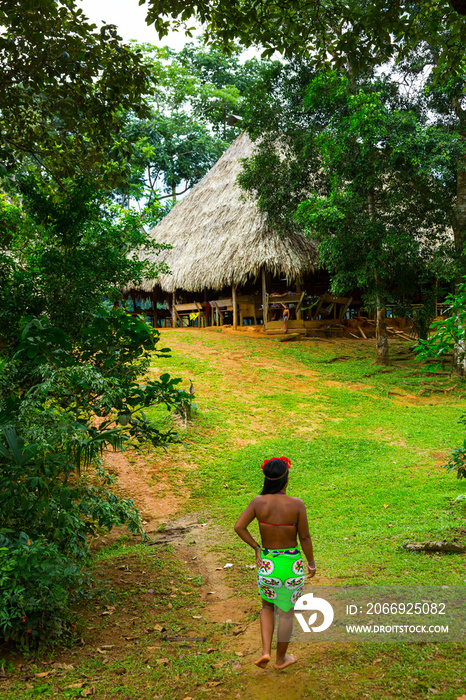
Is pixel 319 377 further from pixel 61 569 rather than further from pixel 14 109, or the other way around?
pixel 61 569

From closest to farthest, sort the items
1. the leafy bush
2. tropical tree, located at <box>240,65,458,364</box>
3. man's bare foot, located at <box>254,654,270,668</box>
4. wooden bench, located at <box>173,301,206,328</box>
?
1. man's bare foot, located at <box>254,654,270,668</box>
2. the leafy bush
3. tropical tree, located at <box>240,65,458,364</box>
4. wooden bench, located at <box>173,301,206,328</box>

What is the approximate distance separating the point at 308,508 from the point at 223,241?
40.7ft

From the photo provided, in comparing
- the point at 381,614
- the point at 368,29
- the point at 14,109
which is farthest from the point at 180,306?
the point at 381,614

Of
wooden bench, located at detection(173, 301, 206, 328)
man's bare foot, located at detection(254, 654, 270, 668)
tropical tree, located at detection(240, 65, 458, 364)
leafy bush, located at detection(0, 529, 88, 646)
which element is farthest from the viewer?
wooden bench, located at detection(173, 301, 206, 328)

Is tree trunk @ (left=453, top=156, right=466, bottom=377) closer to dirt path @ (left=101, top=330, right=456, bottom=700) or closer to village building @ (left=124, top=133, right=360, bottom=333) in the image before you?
dirt path @ (left=101, top=330, right=456, bottom=700)

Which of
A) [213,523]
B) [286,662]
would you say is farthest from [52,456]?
[213,523]

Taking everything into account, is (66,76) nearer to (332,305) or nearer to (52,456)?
(52,456)

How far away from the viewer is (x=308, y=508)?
20.9 feet

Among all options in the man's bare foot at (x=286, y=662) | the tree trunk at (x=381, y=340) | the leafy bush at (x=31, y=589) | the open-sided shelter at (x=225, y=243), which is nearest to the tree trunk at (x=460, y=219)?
the tree trunk at (x=381, y=340)

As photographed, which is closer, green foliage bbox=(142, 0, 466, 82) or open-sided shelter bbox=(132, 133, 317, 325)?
green foliage bbox=(142, 0, 466, 82)

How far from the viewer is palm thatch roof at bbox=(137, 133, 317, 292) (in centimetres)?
1611

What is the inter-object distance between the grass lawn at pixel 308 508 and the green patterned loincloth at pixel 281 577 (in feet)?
1.31

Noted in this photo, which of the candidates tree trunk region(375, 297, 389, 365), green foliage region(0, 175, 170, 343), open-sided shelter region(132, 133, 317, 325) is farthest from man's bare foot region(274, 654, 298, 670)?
open-sided shelter region(132, 133, 317, 325)

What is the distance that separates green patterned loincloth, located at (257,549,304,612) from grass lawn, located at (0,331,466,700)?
40 cm
